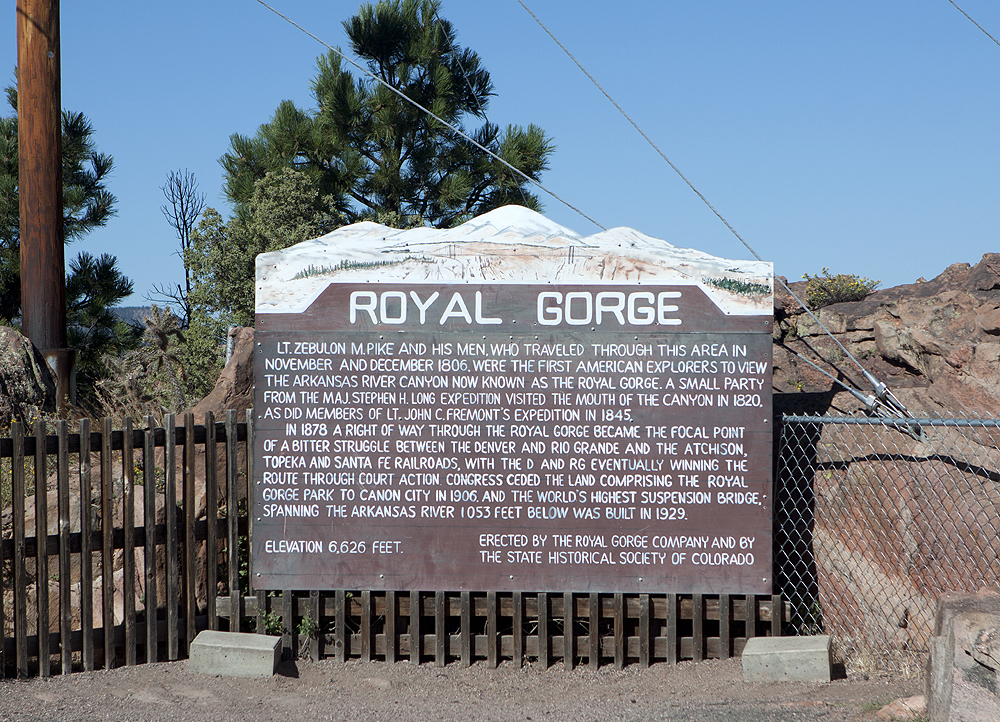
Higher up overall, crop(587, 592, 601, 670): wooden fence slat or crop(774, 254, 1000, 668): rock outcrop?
crop(774, 254, 1000, 668): rock outcrop

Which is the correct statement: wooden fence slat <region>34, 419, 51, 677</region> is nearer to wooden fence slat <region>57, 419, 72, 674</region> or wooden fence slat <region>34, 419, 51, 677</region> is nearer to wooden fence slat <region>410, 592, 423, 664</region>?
wooden fence slat <region>57, 419, 72, 674</region>

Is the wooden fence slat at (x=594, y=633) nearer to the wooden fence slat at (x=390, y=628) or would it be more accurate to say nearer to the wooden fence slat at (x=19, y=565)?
the wooden fence slat at (x=390, y=628)

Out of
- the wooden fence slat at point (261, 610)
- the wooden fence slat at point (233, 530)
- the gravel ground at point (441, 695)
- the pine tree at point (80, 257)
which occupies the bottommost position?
the gravel ground at point (441, 695)

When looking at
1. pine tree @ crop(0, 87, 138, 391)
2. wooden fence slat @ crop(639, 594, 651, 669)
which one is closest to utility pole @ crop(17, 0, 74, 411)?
pine tree @ crop(0, 87, 138, 391)

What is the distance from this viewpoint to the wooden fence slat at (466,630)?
4.46 m

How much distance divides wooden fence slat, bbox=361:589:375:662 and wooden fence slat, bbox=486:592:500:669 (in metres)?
0.66

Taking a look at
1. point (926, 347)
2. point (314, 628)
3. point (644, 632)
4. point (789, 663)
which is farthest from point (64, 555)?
point (926, 347)

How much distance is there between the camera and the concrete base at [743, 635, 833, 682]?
4168mm

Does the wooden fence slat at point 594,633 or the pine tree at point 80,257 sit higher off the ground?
the pine tree at point 80,257

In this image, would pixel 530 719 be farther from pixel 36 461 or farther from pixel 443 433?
pixel 36 461

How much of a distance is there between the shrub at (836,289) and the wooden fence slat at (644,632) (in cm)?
736

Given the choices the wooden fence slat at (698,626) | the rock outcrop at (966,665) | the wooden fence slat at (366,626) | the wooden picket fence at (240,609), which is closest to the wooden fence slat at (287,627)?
the wooden picket fence at (240,609)

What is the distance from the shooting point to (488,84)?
14.8 metres

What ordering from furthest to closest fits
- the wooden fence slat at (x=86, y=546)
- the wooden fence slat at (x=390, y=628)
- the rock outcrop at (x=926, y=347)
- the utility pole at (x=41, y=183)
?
the utility pole at (x=41, y=183) → the rock outcrop at (x=926, y=347) → the wooden fence slat at (x=390, y=628) → the wooden fence slat at (x=86, y=546)
